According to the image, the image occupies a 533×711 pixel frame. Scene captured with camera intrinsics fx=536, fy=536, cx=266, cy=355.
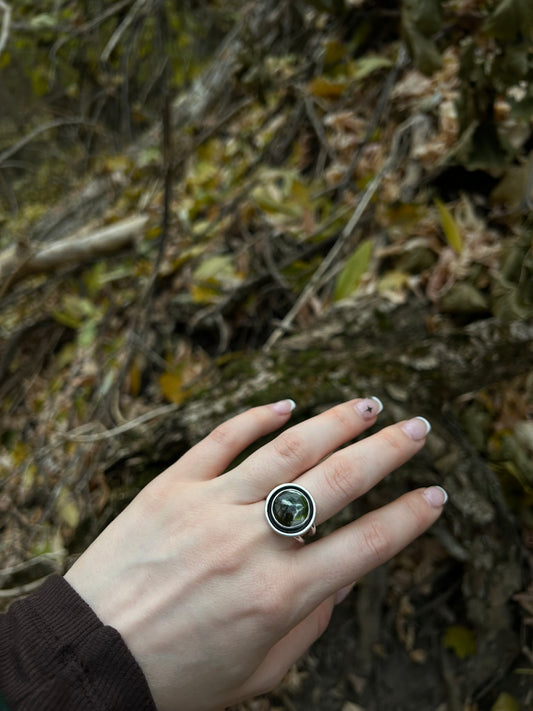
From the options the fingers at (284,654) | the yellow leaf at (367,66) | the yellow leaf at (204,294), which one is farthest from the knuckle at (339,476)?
the yellow leaf at (367,66)

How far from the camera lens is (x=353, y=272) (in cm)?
157

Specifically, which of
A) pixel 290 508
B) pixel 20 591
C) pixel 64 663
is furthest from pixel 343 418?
pixel 20 591

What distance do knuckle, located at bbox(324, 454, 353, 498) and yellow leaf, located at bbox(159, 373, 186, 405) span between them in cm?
86

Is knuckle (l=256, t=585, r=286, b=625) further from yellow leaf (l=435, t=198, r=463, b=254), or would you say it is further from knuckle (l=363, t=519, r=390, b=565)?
yellow leaf (l=435, t=198, r=463, b=254)

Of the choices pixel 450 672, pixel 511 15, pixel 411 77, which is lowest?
pixel 450 672

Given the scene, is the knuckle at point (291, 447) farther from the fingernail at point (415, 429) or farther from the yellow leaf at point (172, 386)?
the yellow leaf at point (172, 386)

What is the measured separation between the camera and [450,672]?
131cm

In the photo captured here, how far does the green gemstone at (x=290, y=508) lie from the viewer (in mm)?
857

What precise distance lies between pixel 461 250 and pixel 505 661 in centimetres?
101

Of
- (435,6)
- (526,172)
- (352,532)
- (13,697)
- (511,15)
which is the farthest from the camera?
(526,172)

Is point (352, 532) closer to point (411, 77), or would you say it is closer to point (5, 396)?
point (411, 77)

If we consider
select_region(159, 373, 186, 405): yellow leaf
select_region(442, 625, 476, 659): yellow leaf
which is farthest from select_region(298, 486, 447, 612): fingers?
select_region(159, 373, 186, 405): yellow leaf

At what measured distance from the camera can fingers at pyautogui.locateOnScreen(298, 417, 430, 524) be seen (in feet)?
Answer: 2.95

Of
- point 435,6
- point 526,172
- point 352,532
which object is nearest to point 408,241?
point 526,172
